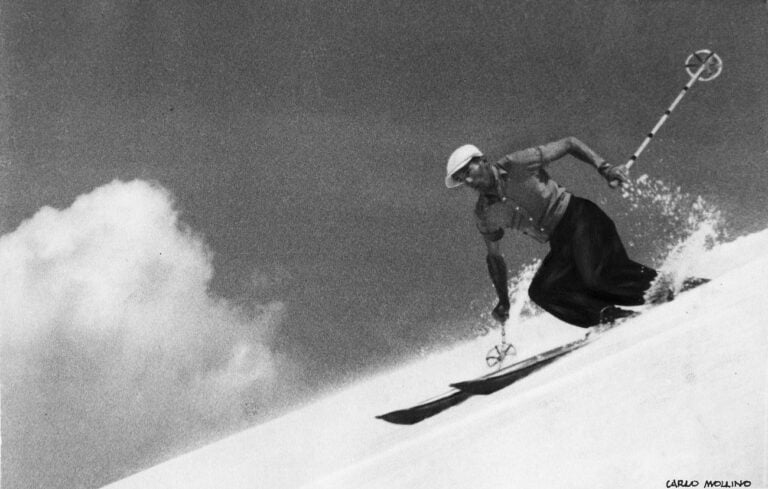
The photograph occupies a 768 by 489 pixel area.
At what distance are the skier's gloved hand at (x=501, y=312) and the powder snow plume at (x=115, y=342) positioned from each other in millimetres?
1032

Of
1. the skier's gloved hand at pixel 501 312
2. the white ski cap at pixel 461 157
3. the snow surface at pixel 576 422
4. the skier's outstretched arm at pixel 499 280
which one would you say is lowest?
the snow surface at pixel 576 422

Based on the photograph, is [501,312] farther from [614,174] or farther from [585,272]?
[614,174]

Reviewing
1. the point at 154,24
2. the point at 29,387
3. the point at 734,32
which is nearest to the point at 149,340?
the point at 29,387

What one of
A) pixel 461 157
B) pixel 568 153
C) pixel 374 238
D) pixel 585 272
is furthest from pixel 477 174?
pixel 585 272

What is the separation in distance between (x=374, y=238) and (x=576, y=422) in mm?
1240

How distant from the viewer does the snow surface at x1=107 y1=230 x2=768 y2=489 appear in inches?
143

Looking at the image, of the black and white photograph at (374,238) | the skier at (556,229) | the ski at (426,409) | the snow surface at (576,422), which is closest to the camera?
the snow surface at (576,422)

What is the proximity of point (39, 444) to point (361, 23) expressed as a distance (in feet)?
8.08

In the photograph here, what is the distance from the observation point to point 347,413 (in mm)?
3848

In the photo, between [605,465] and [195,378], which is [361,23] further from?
[605,465]

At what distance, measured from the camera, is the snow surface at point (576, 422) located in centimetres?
362

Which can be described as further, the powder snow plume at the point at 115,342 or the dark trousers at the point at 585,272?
the dark trousers at the point at 585,272

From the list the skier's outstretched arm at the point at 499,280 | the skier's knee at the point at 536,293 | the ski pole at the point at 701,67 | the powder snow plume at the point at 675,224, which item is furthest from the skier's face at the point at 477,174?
the ski pole at the point at 701,67

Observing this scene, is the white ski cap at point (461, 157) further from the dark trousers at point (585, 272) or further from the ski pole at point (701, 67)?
the ski pole at point (701, 67)
